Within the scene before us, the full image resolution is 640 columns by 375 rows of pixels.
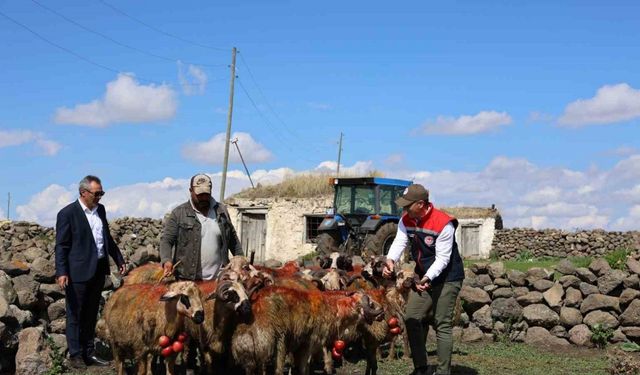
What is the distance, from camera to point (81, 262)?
921 cm

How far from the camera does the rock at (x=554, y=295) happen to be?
521 inches

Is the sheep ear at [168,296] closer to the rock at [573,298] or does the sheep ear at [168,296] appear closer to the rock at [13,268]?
the rock at [13,268]

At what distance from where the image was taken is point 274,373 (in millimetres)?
7961

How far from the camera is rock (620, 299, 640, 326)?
12578 millimetres

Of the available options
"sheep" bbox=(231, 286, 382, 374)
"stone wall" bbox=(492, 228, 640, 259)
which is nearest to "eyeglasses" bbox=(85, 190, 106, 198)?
"sheep" bbox=(231, 286, 382, 374)

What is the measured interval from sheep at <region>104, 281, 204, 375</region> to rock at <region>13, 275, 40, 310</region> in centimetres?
234

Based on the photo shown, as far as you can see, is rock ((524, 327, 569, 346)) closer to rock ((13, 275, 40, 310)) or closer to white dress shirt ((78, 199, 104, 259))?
white dress shirt ((78, 199, 104, 259))

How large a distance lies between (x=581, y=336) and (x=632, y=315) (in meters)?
0.91

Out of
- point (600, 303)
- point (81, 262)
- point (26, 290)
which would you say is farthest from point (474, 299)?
point (26, 290)

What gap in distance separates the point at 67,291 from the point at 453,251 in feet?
15.4

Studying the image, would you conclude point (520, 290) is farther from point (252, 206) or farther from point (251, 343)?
point (252, 206)

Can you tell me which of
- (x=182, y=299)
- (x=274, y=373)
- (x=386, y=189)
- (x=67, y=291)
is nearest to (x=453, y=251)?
(x=274, y=373)

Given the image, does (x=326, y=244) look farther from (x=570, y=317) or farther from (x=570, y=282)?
(x=570, y=317)

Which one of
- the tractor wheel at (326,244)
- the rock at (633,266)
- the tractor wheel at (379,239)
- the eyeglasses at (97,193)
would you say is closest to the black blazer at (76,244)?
the eyeglasses at (97,193)
